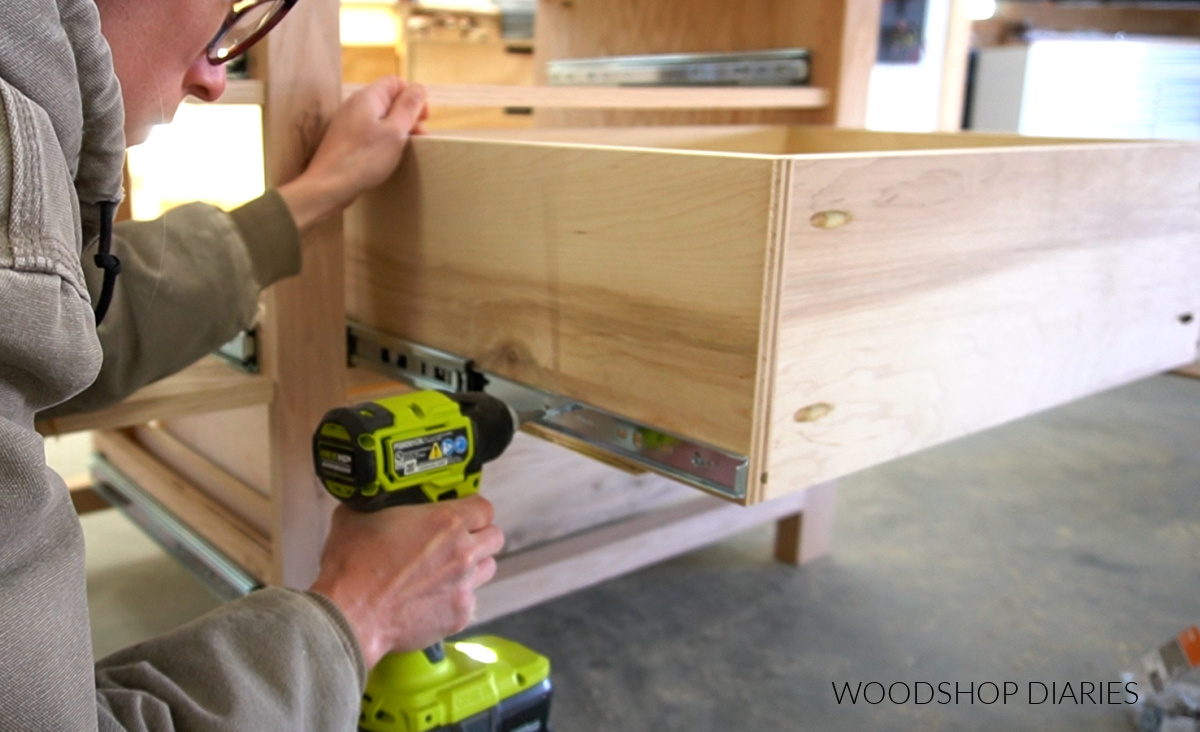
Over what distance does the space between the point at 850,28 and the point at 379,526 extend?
1.15 m

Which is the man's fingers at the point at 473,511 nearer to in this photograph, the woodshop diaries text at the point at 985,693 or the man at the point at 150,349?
the man at the point at 150,349

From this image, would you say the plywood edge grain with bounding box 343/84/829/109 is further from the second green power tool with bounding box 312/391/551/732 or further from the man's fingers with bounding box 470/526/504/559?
the man's fingers with bounding box 470/526/504/559

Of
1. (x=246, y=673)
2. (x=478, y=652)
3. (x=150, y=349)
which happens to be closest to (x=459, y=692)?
(x=478, y=652)

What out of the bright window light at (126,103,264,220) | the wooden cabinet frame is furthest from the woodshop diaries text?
the bright window light at (126,103,264,220)

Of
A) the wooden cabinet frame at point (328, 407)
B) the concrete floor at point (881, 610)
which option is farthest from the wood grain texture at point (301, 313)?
the concrete floor at point (881, 610)

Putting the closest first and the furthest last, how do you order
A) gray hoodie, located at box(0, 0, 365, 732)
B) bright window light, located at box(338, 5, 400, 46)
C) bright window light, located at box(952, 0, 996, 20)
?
gray hoodie, located at box(0, 0, 365, 732) < bright window light, located at box(338, 5, 400, 46) < bright window light, located at box(952, 0, 996, 20)

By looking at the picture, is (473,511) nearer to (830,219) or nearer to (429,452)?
(429,452)

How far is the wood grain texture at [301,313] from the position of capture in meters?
1.01

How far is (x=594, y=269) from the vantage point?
805 millimetres

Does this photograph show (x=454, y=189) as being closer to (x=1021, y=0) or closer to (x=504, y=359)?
(x=504, y=359)

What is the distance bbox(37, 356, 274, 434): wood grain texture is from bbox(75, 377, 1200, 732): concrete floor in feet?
2.10

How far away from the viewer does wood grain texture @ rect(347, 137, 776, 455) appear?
2.30 feet

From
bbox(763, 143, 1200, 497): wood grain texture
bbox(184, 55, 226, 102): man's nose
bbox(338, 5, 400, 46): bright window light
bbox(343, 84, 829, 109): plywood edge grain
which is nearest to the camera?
bbox(184, 55, 226, 102): man's nose

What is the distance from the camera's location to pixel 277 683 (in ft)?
Result: 2.10
